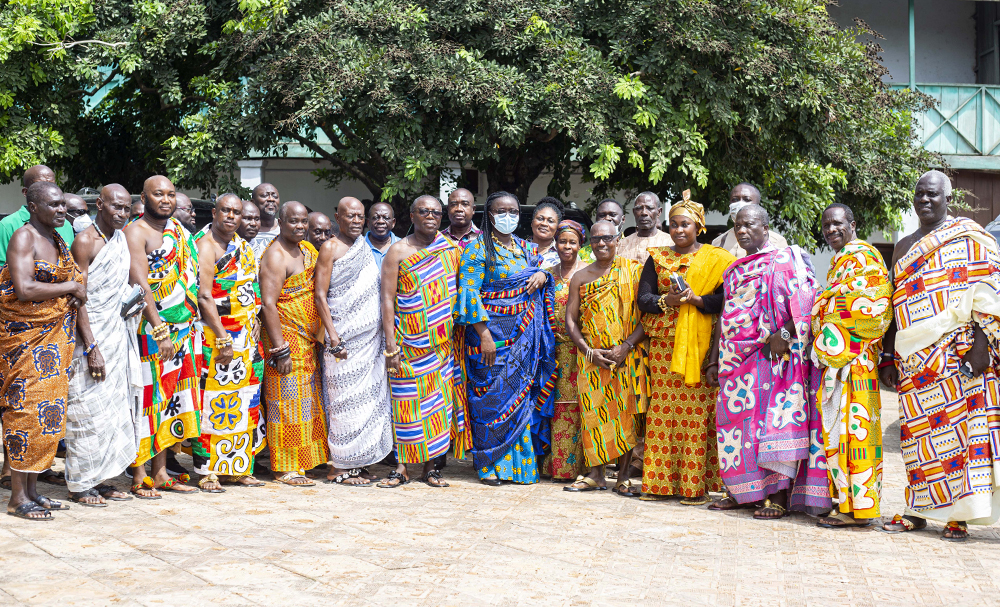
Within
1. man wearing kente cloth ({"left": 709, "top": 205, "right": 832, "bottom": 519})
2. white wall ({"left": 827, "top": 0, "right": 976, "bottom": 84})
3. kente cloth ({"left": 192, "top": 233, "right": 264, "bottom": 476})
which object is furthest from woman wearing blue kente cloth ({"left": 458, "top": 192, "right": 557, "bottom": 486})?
white wall ({"left": 827, "top": 0, "right": 976, "bottom": 84})

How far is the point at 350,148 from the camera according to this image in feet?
36.8

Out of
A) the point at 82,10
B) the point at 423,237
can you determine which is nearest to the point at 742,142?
the point at 423,237

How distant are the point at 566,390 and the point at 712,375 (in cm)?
120

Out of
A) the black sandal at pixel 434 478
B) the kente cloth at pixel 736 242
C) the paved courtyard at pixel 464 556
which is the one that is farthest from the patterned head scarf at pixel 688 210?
the black sandal at pixel 434 478

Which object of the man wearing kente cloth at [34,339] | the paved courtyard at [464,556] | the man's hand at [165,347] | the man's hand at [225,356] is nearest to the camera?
the paved courtyard at [464,556]

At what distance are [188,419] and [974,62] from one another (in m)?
19.8

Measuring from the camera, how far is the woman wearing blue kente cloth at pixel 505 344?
6609mm

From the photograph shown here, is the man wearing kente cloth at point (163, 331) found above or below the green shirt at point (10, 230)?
below

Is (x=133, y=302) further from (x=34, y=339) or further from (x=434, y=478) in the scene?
(x=434, y=478)

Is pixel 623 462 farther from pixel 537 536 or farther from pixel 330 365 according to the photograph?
pixel 330 365

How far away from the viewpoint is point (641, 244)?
23.2 ft

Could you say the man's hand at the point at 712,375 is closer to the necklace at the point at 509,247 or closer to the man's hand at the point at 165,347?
the necklace at the point at 509,247

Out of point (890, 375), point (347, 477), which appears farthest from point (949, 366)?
point (347, 477)

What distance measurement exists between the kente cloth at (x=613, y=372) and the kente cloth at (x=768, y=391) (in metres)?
0.70
